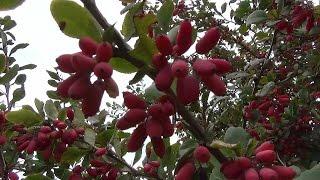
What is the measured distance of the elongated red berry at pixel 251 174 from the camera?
1268 mm

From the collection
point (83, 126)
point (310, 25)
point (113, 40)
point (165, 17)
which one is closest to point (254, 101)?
point (310, 25)

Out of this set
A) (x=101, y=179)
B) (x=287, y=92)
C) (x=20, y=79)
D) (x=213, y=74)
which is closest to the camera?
(x=213, y=74)

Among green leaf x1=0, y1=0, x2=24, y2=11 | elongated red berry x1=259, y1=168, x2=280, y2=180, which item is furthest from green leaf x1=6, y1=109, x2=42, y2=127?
elongated red berry x1=259, y1=168, x2=280, y2=180

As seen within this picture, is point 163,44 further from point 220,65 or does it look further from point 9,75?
point 9,75

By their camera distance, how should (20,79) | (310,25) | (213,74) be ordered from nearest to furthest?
(213,74) → (310,25) → (20,79)

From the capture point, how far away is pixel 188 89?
1169 millimetres

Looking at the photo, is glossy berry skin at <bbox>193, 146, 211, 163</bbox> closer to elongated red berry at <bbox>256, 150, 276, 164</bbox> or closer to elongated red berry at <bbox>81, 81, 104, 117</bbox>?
elongated red berry at <bbox>256, 150, 276, 164</bbox>

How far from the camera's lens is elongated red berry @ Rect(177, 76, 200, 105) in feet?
3.83

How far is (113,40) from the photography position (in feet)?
3.86

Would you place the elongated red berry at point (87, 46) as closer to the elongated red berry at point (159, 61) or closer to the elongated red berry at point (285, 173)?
the elongated red berry at point (159, 61)

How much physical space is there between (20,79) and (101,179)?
4.70 ft

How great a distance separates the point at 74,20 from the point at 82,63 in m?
0.18

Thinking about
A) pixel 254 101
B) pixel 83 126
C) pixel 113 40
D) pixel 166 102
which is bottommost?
pixel 166 102

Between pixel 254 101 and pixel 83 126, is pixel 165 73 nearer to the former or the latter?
pixel 83 126
